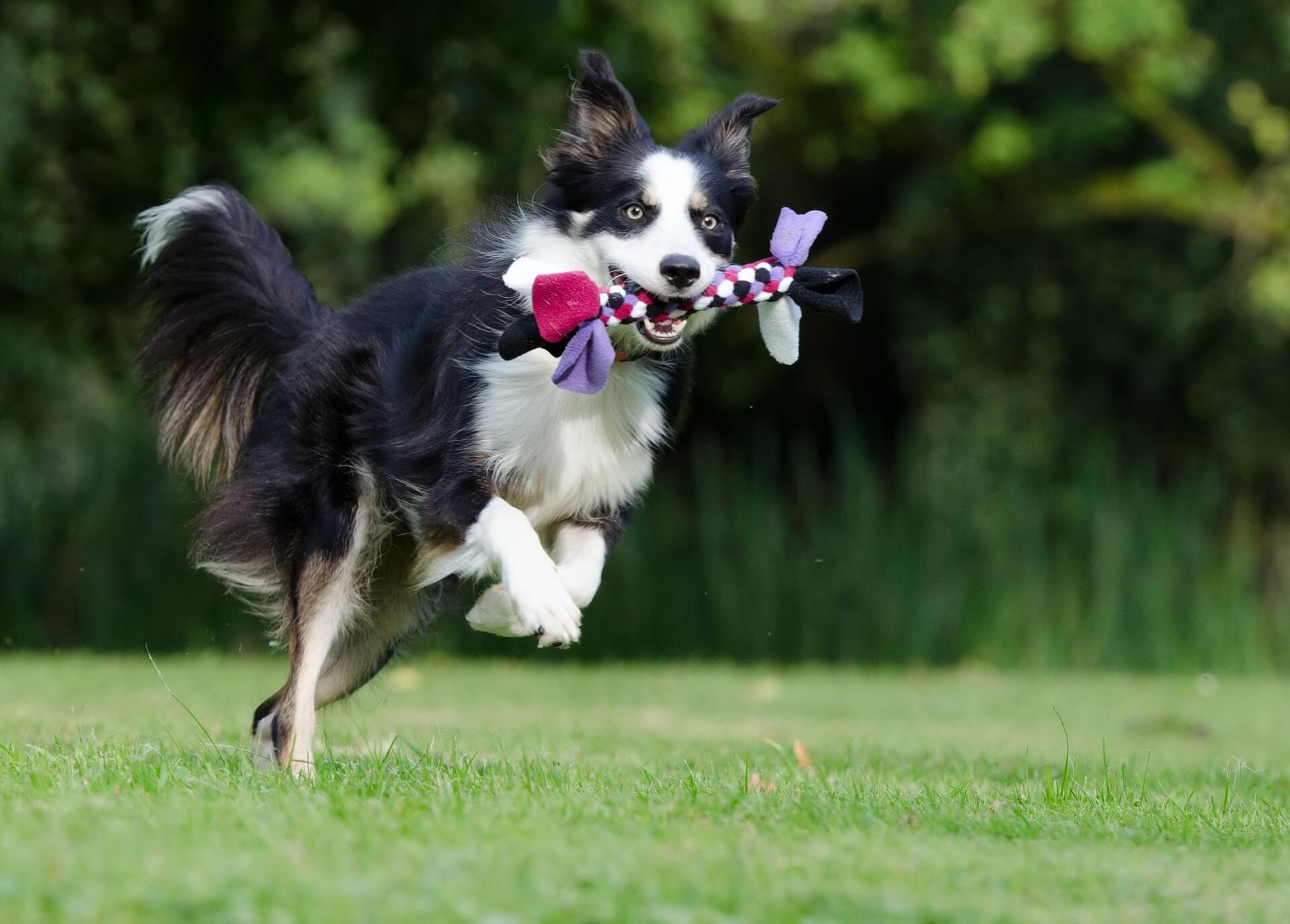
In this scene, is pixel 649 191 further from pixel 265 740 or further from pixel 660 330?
pixel 265 740

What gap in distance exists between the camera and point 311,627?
5625 mm

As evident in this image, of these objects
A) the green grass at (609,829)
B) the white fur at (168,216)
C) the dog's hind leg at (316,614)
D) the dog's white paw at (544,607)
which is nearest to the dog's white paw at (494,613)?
the dog's white paw at (544,607)

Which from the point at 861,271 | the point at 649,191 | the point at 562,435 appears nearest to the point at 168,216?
the point at 562,435

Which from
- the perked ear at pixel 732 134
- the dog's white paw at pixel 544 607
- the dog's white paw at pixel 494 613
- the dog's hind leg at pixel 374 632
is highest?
the perked ear at pixel 732 134

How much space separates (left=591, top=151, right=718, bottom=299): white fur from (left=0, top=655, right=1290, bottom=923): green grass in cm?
144

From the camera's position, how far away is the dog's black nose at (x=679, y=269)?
16.1ft

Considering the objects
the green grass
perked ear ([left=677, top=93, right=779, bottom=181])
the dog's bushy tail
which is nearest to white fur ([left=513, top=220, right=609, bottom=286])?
perked ear ([left=677, top=93, right=779, bottom=181])

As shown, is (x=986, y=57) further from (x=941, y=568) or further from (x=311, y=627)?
(x=311, y=627)

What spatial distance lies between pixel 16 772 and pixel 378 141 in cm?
945

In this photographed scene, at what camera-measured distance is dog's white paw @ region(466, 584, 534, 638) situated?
16.3ft

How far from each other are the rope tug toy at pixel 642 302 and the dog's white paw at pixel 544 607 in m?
0.58

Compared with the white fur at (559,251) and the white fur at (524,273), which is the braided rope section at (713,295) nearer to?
the white fur at (559,251)

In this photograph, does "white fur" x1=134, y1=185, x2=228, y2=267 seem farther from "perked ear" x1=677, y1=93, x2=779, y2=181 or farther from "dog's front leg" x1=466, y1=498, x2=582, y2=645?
"dog's front leg" x1=466, y1=498, x2=582, y2=645

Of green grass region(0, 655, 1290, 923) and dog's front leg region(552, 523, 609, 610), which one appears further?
dog's front leg region(552, 523, 609, 610)
